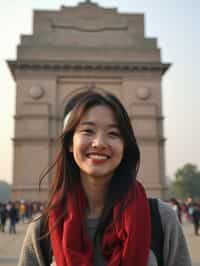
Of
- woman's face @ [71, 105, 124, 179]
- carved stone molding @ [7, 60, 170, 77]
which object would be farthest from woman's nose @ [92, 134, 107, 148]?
carved stone molding @ [7, 60, 170, 77]

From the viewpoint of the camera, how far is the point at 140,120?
28703 millimetres

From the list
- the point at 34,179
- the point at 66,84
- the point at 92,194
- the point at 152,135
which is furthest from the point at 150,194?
the point at 92,194

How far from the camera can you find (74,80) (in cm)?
2930

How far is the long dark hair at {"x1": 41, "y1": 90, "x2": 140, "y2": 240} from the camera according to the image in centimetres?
196

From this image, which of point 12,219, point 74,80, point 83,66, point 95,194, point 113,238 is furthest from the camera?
point 74,80

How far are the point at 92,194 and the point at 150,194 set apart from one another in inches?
1032

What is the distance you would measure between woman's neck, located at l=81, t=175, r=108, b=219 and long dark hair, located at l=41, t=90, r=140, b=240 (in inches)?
1.5

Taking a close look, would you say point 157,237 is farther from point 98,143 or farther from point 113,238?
point 98,143

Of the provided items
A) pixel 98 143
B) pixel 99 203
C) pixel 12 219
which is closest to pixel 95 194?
pixel 99 203

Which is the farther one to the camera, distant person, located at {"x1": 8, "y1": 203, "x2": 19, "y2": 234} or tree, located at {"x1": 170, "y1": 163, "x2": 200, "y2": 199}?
tree, located at {"x1": 170, "y1": 163, "x2": 200, "y2": 199}

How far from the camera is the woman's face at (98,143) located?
1.93 metres

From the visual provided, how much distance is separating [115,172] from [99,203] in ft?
0.60

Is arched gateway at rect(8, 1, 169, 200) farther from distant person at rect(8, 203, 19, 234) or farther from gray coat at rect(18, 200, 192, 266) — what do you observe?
gray coat at rect(18, 200, 192, 266)

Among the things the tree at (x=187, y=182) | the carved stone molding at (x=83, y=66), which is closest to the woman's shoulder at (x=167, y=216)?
the carved stone molding at (x=83, y=66)
